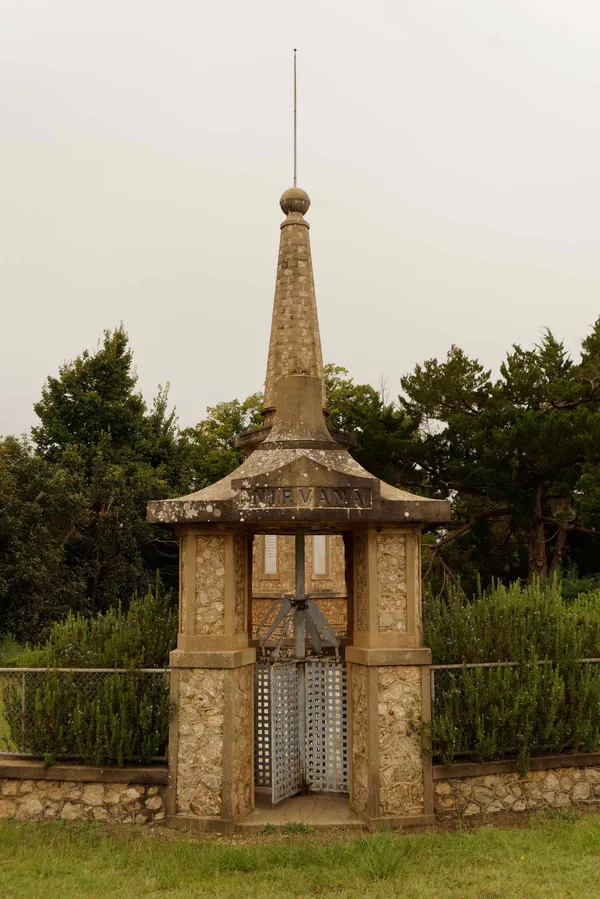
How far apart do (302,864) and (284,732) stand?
195 cm

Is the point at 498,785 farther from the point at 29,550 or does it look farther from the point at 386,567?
the point at 29,550

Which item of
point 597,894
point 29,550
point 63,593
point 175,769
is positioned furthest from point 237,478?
point 63,593

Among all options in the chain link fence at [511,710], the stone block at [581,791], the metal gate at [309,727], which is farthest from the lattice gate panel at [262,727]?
the stone block at [581,791]

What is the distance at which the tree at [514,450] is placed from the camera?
2519cm

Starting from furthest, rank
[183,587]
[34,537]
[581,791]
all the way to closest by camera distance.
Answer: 1. [34,537]
2. [581,791]
3. [183,587]

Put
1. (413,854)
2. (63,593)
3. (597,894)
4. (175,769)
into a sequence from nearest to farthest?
1. (597,894)
2. (413,854)
3. (175,769)
4. (63,593)

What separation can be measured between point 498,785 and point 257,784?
2.96m

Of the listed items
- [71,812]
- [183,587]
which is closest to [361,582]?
[183,587]

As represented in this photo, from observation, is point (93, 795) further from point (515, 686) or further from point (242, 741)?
point (515, 686)

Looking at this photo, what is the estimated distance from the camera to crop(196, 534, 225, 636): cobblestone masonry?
8.61 m

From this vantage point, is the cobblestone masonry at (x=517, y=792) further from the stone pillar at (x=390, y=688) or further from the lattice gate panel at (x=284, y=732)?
the lattice gate panel at (x=284, y=732)

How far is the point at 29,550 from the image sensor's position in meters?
25.4

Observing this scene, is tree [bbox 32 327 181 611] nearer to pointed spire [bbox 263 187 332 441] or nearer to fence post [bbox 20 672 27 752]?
pointed spire [bbox 263 187 332 441]

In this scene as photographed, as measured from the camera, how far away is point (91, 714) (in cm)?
875
